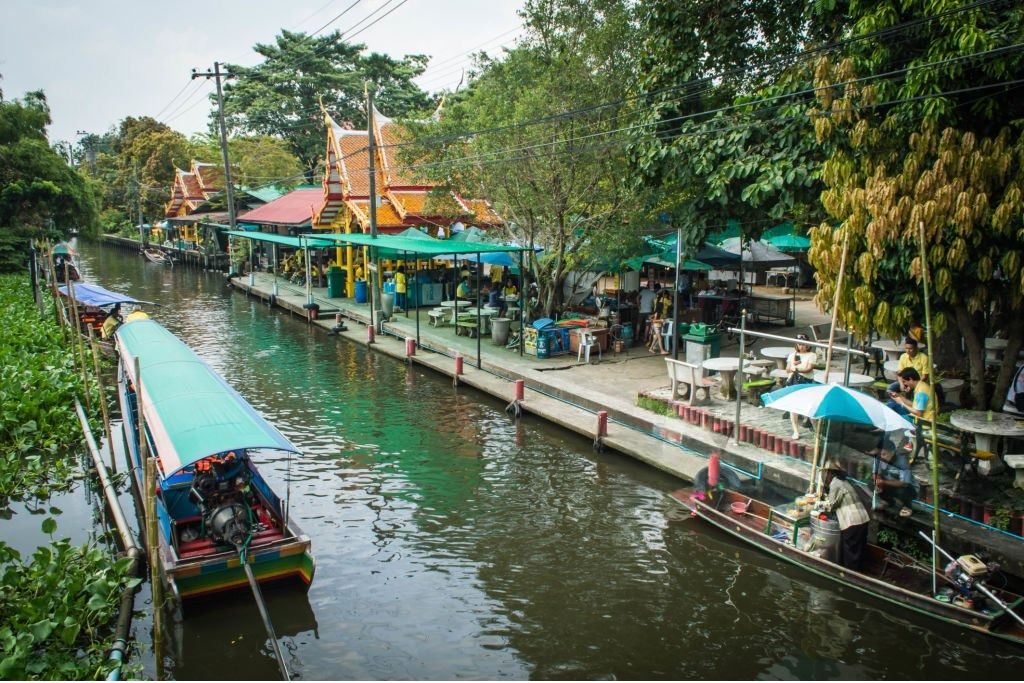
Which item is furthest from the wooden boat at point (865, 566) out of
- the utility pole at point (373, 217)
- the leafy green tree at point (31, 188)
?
the leafy green tree at point (31, 188)

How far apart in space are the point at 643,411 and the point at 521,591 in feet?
20.7

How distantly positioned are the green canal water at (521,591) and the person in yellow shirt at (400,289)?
519 inches

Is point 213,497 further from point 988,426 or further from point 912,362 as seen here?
point 912,362

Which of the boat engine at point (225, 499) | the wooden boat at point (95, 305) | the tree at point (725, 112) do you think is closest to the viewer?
the boat engine at point (225, 499)

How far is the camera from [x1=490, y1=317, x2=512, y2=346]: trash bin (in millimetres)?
21609

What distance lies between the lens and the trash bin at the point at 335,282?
32.2 m

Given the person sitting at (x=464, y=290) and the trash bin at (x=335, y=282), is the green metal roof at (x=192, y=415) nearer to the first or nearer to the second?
the person sitting at (x=464, y=290)

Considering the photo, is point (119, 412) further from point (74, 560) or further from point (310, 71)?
point (310, 71)

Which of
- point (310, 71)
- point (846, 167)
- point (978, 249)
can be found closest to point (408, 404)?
point (846, 167)

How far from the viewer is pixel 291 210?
136ft

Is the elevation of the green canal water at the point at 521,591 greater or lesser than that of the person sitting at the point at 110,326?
lesser

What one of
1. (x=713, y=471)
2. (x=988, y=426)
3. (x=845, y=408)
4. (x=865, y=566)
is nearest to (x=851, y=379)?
(x=988, y=426)

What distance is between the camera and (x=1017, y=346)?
11070 millimetres

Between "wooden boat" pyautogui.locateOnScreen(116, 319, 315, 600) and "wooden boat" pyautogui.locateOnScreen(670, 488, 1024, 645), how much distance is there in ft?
18.6
